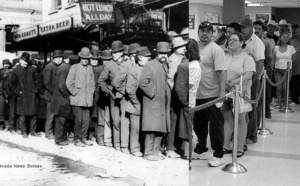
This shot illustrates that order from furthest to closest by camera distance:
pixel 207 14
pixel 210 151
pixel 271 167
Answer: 1. pixel 207 14
2. pixel 210 151
3. pixel 271 167

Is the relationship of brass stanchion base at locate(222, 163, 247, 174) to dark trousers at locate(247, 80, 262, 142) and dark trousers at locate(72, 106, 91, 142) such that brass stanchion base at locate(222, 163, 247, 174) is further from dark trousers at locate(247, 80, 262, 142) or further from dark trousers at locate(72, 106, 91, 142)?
dark trousers at locate(72, 106, 91, 142)

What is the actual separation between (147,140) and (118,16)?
0.53 m

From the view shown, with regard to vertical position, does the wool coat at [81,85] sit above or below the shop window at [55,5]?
below

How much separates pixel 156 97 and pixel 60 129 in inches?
16.7

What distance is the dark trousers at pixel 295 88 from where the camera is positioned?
8.97 m

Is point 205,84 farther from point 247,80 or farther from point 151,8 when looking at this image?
point 151,8

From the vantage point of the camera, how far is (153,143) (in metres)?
1.75

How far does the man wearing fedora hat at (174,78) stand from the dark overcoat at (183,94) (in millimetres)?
17

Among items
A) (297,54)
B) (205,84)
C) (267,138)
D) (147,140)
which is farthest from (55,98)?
(297,54)

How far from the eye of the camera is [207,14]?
15.1 m

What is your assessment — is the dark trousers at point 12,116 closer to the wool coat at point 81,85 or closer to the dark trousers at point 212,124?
the wool coat at point 81,85

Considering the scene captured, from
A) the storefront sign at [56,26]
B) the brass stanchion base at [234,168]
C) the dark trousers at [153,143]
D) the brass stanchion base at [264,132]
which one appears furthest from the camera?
the brass stanchion base at [264,132]

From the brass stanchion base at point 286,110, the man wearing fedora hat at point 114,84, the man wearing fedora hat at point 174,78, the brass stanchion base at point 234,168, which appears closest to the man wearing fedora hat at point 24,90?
the man wearing fedora hat at point 114,84

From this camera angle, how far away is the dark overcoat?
1.70 metres
